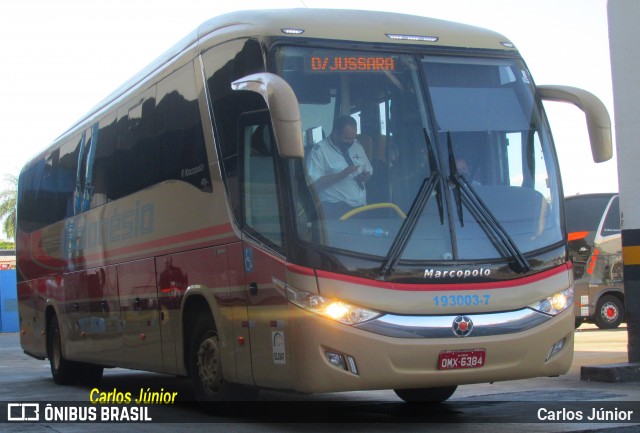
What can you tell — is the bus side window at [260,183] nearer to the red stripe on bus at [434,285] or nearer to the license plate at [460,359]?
the red stripe on bus at [434,285]

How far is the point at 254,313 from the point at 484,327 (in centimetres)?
186

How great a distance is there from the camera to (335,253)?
7.60 meters

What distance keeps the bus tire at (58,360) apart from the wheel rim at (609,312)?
1285cm

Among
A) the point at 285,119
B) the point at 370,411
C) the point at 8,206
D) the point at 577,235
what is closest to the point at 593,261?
the point at 577,235

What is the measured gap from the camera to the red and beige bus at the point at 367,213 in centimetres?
756

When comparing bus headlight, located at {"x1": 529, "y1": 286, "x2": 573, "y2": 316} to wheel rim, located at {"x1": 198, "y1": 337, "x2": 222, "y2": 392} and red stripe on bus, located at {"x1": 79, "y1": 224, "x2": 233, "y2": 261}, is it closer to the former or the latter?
red stripe on bus, located at {"x1": 79, "y1": 224, "x2": 233, "y2": 261}

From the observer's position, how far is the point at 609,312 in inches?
910

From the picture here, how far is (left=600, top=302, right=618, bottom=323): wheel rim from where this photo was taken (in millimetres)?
23047

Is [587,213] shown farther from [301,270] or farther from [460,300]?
[301,270]

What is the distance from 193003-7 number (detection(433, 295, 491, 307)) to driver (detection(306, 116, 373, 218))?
0.93 m

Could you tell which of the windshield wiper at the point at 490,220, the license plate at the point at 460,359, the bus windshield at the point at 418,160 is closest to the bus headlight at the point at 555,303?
the windshield wiper at the point at 490,220

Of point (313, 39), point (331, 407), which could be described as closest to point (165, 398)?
point (331, 407)

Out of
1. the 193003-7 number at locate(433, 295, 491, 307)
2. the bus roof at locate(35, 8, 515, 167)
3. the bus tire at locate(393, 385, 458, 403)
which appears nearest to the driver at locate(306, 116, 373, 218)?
the bus roof at locate(35, 8, 515, 167)

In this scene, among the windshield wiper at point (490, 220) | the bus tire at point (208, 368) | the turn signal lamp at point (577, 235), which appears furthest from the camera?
the turn signal lamp at point (577, 235)
